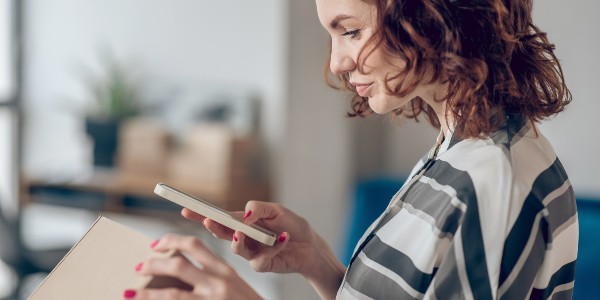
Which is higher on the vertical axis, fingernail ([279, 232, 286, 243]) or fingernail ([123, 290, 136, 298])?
fingernail ([279, 232, 286, 243])

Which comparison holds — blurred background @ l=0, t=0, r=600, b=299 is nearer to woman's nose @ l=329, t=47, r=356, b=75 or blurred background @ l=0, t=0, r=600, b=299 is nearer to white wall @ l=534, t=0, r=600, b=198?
white wall @ l=534, t=0, r=600, b=198

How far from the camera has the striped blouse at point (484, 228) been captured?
0.91 meters

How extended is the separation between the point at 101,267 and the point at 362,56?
1.37 feet

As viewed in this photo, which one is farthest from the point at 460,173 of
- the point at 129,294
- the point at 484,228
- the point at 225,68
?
the point at 225,68

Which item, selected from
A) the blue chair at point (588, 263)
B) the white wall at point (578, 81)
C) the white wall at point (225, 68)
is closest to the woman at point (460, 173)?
the blue chair at point (588, 263)

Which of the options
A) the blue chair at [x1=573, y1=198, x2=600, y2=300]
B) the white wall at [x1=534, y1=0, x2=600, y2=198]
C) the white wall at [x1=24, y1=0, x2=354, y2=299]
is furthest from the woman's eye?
the white wall at [x1=24, y1=0, x2=354, y2=299]

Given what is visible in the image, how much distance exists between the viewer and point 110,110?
3.71m

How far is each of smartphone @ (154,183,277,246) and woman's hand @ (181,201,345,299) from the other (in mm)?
63

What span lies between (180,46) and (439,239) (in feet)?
9.52

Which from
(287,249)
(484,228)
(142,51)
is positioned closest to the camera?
(484,228)

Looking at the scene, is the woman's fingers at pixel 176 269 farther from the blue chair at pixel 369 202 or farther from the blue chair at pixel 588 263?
the blue chair at pixel 369 202

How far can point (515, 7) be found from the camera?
3.31 feet

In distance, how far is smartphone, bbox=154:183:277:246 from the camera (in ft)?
3.26

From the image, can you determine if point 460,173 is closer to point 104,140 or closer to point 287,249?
point 287,249
